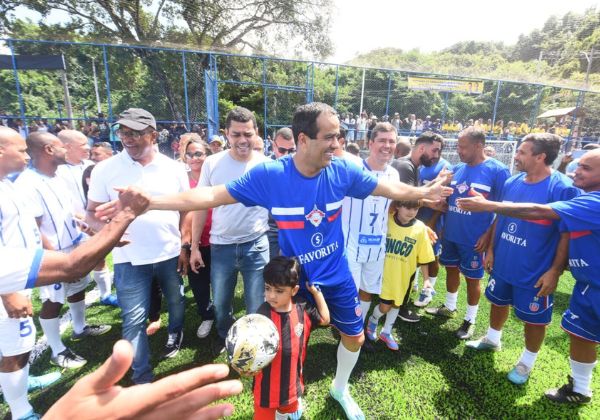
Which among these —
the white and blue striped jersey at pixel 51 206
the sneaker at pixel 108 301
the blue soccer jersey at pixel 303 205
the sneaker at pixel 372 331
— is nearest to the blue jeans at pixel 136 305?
the white and blue striped jersey at pixel 51 206

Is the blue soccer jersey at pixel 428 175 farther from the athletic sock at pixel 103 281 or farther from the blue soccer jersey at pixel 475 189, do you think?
the athletic sock at pixel 103 281

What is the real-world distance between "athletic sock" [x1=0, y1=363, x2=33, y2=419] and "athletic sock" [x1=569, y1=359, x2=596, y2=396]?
15.0 ft

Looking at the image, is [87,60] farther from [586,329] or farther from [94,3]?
[586,329]

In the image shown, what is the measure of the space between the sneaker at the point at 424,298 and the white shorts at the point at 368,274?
1.44 meters

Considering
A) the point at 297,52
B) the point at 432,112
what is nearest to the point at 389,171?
the point at 297,52

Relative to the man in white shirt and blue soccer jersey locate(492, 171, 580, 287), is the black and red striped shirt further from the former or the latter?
blue soccer jersey locate(492, 171, 580, 287)

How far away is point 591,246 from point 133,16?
21980 millimetres

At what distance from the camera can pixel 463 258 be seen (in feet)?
12.9

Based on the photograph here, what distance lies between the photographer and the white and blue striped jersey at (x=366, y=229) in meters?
3.22

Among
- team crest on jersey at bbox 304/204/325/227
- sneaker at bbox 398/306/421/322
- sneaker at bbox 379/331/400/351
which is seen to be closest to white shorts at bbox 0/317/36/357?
team crest on jersey at bbox 304/204/325/227

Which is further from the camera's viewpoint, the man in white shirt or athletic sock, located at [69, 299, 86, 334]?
athletic sock, located at [69, 299, 86, 334]

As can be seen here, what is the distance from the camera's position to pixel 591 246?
2574mm

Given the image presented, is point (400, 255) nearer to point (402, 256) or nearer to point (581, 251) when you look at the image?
point (402, 256)

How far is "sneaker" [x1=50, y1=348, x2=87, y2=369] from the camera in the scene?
3.18 m
